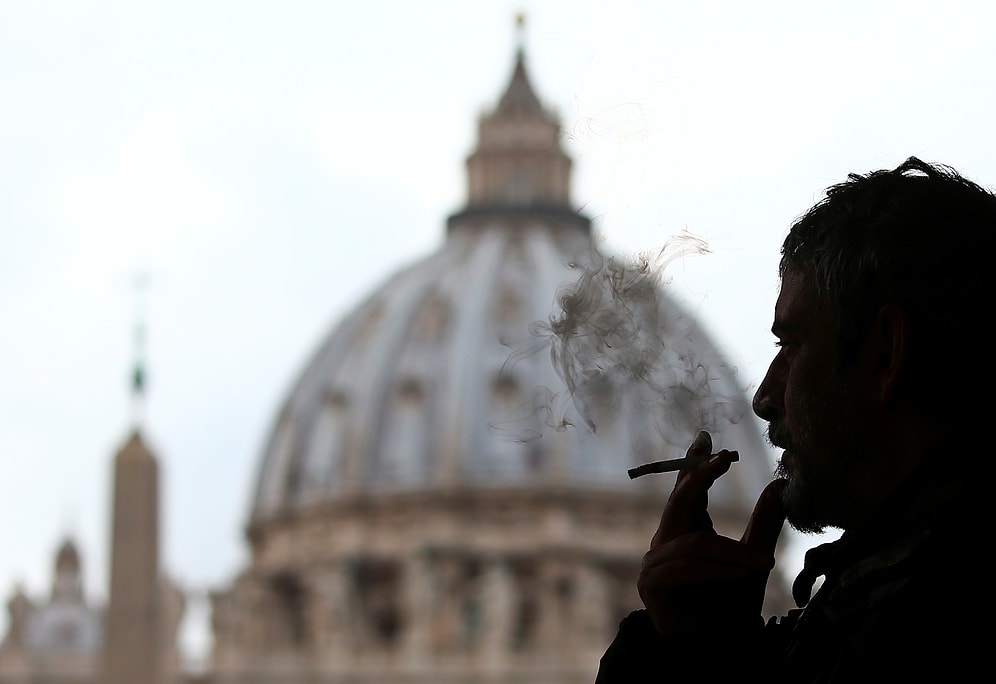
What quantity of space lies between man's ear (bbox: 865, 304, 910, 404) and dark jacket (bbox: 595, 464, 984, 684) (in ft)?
0.29

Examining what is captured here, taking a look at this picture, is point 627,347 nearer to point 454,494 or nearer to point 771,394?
point 771,394

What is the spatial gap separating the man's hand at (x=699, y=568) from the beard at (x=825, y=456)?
7 centimetres

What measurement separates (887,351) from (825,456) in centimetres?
12

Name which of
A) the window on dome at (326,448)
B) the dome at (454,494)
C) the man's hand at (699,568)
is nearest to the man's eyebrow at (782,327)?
the man's hand at (699,568)

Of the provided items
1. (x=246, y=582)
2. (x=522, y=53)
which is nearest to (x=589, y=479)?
(x=246, y=582)

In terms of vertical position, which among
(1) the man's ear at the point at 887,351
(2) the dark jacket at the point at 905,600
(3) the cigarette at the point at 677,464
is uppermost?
(1) the man's ear at the point at 887,351

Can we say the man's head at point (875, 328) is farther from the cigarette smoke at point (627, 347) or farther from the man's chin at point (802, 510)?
the cigarette smoke at point (627, 347)

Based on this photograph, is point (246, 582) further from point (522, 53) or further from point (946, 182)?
point (946, 182)

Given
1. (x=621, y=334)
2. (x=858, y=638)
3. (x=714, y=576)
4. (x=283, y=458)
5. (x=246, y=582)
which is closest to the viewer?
(x=858, y=638)

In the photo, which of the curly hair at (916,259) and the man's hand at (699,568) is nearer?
the curly hair at (916,259)

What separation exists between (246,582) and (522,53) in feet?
59.4

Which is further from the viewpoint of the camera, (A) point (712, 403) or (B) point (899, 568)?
(A) point (712, 403)

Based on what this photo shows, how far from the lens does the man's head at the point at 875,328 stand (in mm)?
2354

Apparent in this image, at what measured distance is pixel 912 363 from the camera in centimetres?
235
